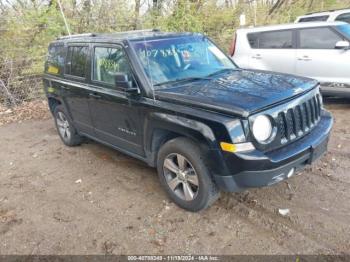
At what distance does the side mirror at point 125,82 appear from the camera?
351 cm

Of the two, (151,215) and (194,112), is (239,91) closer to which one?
(194,112)

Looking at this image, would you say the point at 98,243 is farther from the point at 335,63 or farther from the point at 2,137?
the point at 335,63

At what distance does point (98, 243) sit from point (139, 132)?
1308mm

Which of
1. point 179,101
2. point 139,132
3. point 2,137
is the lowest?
point 2,137

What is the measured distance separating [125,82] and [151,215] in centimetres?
146

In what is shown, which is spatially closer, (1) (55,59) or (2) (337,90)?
(1) (55,59)

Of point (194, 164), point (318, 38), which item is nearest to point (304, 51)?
point (318, 38)

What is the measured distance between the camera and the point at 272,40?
7309 mm

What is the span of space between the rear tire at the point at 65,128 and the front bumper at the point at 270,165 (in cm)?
325

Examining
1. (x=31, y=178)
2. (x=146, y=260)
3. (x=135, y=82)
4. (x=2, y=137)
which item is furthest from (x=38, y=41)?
(x=146, y=260)

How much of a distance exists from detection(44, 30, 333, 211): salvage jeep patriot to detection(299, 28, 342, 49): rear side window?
3156 millimetres

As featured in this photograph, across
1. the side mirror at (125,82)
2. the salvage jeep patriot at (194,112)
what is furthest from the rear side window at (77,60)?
the side mirror at (125,82)

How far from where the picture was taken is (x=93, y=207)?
3.78 m

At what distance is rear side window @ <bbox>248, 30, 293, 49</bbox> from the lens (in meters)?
7.06
